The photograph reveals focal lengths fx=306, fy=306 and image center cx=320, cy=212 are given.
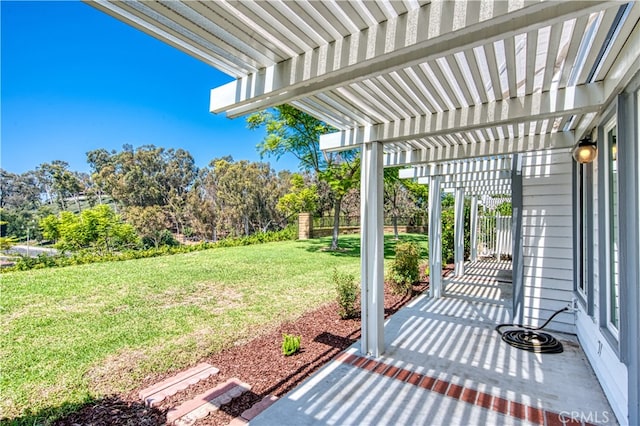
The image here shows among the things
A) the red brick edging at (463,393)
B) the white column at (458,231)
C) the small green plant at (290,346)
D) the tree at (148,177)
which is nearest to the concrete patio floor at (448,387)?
the red brick edging at (463,393)

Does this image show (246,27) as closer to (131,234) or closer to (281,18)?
(281,18)

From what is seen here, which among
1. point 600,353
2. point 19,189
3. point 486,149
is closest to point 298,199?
point 486,149

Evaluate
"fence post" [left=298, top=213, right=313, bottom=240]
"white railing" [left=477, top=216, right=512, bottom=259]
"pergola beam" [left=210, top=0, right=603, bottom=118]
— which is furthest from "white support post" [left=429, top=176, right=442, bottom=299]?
"fence post" [left=298, top=213, right=313, bottom=240]

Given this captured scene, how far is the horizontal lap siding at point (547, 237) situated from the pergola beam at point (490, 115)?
7.99ft

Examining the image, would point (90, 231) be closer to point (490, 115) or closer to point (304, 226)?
point (304, 226)

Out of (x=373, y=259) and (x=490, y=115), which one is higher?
(x=490, y=115)

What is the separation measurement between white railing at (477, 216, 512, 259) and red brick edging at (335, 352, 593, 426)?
31.6ft

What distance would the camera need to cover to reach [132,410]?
9.31 ft

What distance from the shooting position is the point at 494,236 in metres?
12.0

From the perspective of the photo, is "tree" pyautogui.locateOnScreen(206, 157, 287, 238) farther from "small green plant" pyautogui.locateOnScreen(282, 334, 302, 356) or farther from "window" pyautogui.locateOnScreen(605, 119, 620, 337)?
"window" pyautogui.locateOnScreen(605, 119, 620, 337)

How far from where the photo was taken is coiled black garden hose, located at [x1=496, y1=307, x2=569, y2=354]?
3.97 m

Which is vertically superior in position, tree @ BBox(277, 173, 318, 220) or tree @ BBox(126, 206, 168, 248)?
tree @ BBox(277, 173, 318, 220)

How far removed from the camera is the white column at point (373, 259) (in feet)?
12.5

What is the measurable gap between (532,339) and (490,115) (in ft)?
10.6
